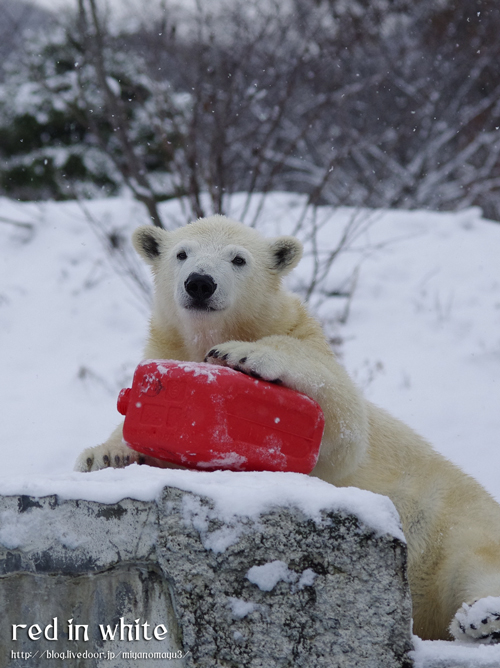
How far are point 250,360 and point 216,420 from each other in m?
0.26

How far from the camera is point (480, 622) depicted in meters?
1.82

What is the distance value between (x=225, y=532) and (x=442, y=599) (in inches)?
38.0

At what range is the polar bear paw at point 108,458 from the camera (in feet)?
7.33

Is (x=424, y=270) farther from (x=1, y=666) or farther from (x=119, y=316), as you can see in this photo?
(x=1, y=666)

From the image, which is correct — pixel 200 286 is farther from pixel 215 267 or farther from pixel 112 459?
Result: pixel 112 459

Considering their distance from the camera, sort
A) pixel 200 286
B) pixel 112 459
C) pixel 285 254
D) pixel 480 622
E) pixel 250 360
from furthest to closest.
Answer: pixel 285 254
pixel 200 286
pixel 112 459
pixel 250 360
pixel 480 622

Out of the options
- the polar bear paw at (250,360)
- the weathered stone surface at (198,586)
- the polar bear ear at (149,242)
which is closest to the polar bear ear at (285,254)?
the polar bear ear at (149,242)

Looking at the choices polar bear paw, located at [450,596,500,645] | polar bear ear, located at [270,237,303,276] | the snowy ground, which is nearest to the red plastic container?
polar bear paw, located at [450,596,500,645]

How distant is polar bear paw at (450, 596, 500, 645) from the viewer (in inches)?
70.9

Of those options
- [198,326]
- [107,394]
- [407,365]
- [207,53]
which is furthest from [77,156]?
[198,326]

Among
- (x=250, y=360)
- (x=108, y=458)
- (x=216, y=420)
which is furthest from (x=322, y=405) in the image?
(x=108, y=458)

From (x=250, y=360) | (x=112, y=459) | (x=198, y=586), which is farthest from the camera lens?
(x=112, y=459)

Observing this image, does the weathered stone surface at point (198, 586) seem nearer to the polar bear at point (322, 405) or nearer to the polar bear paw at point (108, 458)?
the polar bear at point (322, 405)

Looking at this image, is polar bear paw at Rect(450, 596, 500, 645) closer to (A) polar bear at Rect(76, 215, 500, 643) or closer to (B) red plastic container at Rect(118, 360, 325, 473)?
(A) polar bear at Rect(76, 215, 500, 643)
